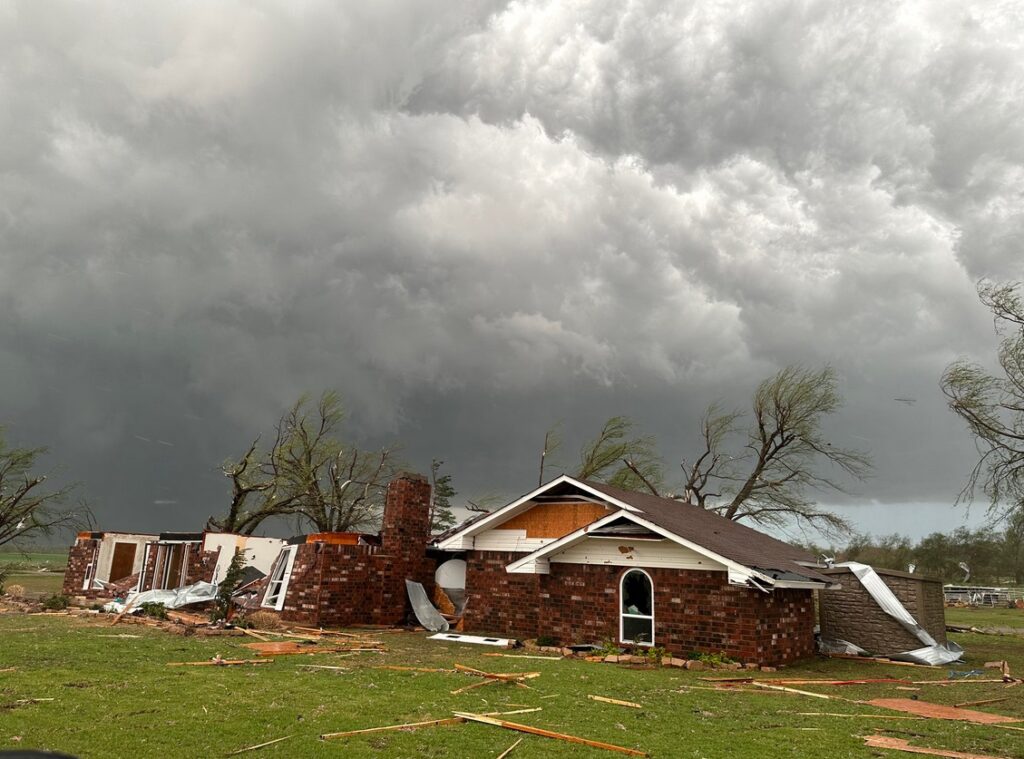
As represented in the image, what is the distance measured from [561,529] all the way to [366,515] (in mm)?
31482

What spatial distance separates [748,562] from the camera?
16750 mm

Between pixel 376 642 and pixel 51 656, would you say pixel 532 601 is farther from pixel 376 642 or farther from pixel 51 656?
pixel 51 656

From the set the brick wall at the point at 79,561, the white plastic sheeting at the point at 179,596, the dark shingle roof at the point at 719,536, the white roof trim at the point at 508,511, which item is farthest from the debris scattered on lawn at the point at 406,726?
the brick wall at the point at 79,561

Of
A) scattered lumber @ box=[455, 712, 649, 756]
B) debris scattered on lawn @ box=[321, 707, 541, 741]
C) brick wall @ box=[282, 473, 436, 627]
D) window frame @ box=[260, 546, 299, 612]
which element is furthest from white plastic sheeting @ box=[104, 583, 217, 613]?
scattered lumber @ box=[455, 712, 649, 756]

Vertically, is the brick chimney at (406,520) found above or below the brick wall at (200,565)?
above

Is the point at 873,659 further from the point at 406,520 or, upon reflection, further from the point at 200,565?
the point at 200,565

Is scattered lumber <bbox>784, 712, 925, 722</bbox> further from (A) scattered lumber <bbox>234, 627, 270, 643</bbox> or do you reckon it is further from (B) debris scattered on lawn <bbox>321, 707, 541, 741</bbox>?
(A) scattered lumber <bbox>234, 627, 270, 643</bbox>

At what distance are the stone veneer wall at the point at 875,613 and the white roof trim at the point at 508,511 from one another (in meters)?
7.71

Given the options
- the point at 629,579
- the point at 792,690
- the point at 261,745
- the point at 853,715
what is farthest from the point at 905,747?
the point at 629,579

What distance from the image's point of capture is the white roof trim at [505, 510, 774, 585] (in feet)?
53.0

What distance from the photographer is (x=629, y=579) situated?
18.7 m

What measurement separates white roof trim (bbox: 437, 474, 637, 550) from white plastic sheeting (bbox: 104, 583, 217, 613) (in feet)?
33.2

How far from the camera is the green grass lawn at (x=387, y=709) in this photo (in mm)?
7801

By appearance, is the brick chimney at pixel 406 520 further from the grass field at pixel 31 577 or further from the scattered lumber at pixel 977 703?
the grass field at pixel 31 577
